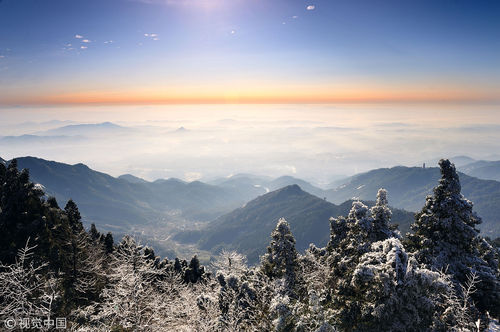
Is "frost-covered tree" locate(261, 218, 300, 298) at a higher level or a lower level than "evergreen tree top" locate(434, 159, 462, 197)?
lower

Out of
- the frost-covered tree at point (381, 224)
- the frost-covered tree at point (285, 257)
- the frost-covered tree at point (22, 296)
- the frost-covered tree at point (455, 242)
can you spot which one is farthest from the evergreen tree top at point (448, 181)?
the frost-covered tree at point (22, 296)

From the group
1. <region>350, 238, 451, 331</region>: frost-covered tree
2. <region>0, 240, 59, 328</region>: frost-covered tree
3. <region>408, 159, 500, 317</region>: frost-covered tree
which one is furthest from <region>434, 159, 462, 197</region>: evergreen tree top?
<region>0, 240, 59, 328</region>: frost-covered tree

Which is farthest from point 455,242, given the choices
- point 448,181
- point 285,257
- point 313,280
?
point 285,257

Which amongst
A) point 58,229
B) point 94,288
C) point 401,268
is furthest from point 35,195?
point 401,268

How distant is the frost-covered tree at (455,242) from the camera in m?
23.1

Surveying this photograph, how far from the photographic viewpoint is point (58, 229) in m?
41.1

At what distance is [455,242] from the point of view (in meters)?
25.3

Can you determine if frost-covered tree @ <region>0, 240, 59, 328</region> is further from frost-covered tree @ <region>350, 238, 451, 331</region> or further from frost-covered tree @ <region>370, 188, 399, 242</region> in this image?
frost-covered tree @ <region>370, 188, 399, 242</region>

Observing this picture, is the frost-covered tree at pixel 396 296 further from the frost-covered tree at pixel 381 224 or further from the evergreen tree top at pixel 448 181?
the evergreen tree top at pixel 448 181

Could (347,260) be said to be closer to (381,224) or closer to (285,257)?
(381,224)

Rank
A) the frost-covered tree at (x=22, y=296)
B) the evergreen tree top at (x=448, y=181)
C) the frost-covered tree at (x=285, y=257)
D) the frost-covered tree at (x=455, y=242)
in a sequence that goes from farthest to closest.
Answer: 1. the frost-covered tree at (x=285, y=257)
2. the evergreen tree top at (x=448, y=181)
3. the frost-covered tree at (x=455, y=242)
4. the frost-covered tree at (x=22, y=296)

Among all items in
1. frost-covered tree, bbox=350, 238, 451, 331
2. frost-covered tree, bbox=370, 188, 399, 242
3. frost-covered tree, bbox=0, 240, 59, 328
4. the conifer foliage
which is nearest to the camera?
frost-covered tree, bbox=350, 238, 451, 331

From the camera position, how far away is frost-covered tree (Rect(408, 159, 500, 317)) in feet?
75.7

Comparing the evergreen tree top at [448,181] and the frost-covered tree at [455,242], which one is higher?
the evergreen tree top at [448,181]
